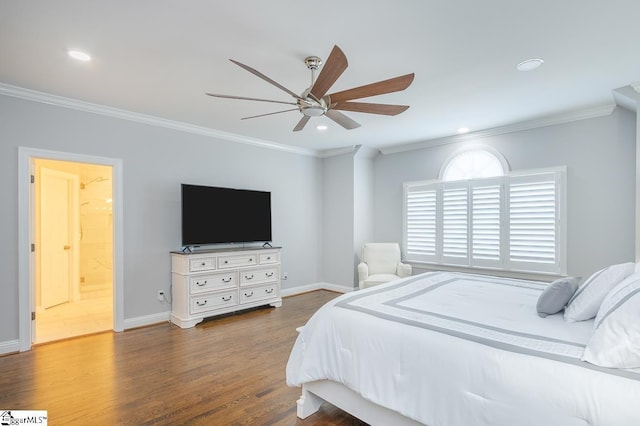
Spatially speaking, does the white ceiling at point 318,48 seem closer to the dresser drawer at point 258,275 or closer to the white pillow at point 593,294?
the white pillow at point 593,294

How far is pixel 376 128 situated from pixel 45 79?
374cm

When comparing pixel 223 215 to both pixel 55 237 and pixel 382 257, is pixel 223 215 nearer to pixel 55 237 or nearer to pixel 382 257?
pixel 382 257

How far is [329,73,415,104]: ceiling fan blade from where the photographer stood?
2.17m

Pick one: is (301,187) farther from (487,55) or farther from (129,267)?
(487,55)

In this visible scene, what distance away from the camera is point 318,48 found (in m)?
2.54

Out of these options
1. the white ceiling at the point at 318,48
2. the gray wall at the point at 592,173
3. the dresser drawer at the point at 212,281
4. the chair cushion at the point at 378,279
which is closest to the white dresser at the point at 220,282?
the dresser drawer at the point at 212,281

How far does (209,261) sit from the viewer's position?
14.3 feet

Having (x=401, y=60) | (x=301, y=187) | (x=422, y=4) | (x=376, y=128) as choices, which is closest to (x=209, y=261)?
(x=301, y=187)

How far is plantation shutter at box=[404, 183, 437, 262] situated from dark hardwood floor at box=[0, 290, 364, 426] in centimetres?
266

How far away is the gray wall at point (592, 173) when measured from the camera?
381 centimetres

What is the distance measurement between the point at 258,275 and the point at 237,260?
43 centimetres

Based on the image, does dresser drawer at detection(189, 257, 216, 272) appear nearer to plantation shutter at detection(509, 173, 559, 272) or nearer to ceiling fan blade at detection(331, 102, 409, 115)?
ceiling fan blade at detection(331, 102, 409, 115)

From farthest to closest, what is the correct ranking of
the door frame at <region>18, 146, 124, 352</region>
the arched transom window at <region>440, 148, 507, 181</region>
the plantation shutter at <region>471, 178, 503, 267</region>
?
the arched transom window at <region>440, 148, 507, 181</region>
the plantation shutter at <region>471, 178, 503, 267</region>
the door frame at <region>18, 146, 124, 352</region>

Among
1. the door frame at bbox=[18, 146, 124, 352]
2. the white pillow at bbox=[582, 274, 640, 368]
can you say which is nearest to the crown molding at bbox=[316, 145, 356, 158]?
the door frame at bbox=[18, 146, 124, 352]
